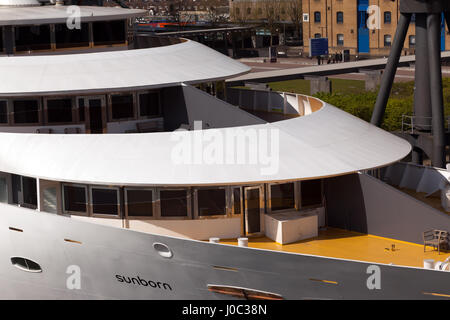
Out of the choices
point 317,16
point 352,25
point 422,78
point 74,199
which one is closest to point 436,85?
point 422,78

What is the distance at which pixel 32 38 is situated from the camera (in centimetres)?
2847

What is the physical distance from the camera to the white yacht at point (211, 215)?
2038cm

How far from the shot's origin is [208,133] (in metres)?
22.5

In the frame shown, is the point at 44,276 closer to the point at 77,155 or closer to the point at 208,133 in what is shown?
the point at 77,155

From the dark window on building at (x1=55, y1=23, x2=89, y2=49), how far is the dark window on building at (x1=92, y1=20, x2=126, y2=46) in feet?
1.23

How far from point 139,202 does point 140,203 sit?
0.03 meters

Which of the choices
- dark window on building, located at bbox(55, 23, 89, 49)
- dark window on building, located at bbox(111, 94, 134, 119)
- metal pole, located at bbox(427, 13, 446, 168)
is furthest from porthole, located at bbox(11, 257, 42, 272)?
metal pole, located at bbox(427, 13, 446, 168)

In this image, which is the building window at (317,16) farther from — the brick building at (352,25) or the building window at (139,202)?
the building window at (139,202)

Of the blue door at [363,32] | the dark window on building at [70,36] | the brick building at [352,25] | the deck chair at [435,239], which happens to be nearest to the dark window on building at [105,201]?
the deck chair at [435,239]

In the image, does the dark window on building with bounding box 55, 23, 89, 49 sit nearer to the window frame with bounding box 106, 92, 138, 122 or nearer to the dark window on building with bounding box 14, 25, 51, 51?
the dark window on building with bounding box 14, 25, 51, 51

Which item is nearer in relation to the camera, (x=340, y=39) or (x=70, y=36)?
(x=70, y=36)

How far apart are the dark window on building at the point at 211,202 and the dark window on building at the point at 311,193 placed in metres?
2.13

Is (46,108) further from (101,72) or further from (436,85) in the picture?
(436,85)
